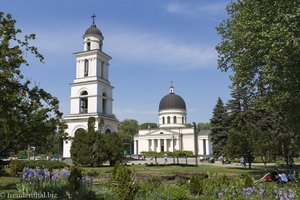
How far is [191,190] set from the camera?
1296cm

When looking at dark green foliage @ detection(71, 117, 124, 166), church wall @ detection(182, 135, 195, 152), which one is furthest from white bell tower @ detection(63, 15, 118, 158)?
church wall @ detection(182, 135, 195, 152)

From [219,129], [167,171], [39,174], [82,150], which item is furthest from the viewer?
[219,129]

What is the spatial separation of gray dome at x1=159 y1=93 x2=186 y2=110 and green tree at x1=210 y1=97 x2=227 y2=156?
2258 centimetres

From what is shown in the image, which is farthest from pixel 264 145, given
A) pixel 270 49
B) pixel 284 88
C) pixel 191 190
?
pixel 191 190

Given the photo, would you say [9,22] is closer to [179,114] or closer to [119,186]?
[119,186]

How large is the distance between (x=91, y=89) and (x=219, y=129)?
23.7 m

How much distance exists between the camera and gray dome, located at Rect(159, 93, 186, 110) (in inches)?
3324

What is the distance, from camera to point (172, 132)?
83750 millimetres

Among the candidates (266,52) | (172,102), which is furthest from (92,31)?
(172,102)

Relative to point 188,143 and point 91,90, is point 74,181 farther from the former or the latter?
point 188,143

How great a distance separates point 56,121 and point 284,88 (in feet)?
40.2

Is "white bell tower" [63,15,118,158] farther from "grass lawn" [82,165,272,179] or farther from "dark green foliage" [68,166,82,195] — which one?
"dark green foliage" [68,166,82,195]

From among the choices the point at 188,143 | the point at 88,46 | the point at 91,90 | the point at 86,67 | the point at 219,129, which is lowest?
the point at 188,143

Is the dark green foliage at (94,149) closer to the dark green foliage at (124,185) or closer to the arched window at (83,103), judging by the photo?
the arched window at (83,103)
